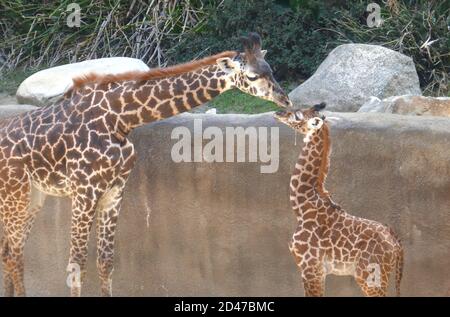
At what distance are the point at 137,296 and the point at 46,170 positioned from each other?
1354mm

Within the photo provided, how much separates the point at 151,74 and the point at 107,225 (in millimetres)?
960

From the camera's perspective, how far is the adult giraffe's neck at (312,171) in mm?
5797

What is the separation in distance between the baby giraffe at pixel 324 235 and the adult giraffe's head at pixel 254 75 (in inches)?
4.8

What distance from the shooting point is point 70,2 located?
11367 mm

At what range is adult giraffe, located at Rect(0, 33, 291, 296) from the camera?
5.95m

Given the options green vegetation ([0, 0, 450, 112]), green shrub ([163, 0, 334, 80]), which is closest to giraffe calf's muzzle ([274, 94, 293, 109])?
green vegetation ([0, 0, 450, 112])

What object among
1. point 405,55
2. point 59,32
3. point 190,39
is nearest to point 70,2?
point 59,32

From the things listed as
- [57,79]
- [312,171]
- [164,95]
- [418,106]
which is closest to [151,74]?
[164,95]

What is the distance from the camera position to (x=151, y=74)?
6.16 meters

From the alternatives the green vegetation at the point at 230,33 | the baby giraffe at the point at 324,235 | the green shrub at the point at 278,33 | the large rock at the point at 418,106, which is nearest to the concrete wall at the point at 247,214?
the baby giraffe at the point at 324,235

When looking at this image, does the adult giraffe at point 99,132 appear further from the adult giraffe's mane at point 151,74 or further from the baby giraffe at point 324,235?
the baby giraffe at point 324,235

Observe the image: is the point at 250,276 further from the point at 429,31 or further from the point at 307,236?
the point at 429,31

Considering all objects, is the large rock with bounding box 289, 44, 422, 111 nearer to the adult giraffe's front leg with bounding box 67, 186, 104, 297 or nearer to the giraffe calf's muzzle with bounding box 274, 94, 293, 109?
the giraffe calf's muzzle with bounding box 274, 94, 293, 109

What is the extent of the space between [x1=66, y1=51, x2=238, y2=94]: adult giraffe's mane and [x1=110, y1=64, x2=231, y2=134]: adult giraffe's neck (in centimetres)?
2
